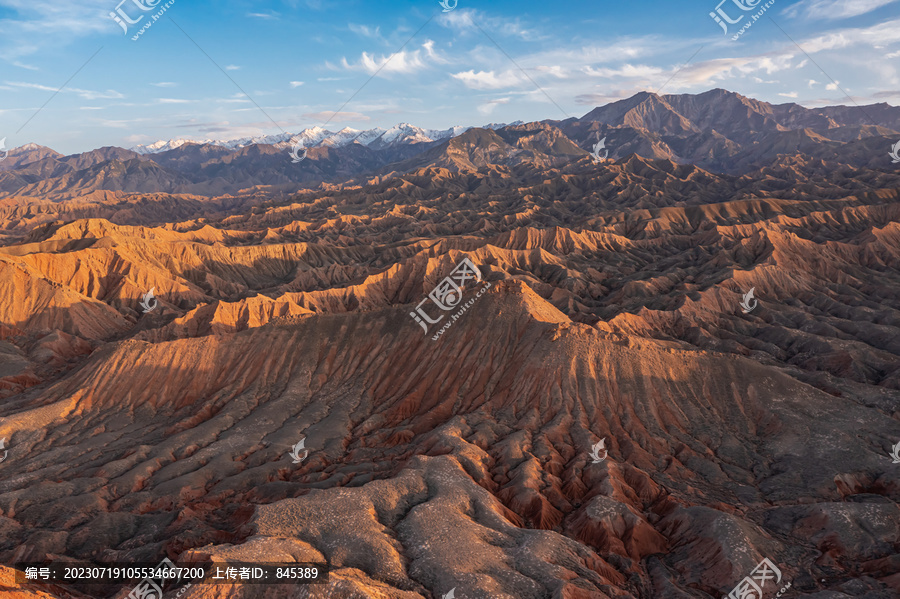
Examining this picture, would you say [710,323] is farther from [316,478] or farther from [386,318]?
[316,478]

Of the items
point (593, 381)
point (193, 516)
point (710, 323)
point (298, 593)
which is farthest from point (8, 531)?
point (710, 323)

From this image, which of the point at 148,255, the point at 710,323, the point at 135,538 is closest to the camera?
the point at 135,538

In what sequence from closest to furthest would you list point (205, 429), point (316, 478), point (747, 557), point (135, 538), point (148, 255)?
1. point (747, 557)
2. point (135, 538)
3. point (316, 478)
4. point (205, 429)
5. point (148, 255)

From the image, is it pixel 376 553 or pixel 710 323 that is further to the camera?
pixel 710 323

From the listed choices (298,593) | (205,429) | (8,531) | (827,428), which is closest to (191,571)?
(298,593)

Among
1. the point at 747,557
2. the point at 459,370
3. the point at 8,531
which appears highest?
the point at 459,370

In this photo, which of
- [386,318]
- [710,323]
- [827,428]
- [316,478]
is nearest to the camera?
Answer: [316,478]

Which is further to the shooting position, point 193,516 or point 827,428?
point 827,428

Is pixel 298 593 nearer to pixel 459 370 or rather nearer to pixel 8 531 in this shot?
pixel 8 531

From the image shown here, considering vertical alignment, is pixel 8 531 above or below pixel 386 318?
below
